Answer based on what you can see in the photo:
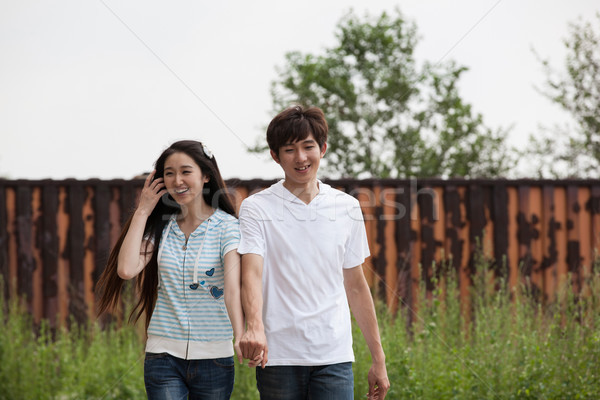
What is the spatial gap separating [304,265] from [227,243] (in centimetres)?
34

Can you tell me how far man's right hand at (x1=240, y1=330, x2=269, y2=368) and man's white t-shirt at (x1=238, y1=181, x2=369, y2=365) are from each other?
0.50 ft

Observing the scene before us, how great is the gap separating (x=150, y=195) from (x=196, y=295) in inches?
18.4

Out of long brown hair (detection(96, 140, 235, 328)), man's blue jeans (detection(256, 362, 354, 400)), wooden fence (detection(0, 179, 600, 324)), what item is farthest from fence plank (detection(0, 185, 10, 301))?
man's blue jeans (detection(256, 362, 354, 400))

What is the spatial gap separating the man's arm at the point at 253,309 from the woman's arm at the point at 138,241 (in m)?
→ 0.51

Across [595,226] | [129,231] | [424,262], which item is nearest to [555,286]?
[595,226]

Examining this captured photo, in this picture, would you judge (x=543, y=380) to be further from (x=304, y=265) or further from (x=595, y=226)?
(x=595, y=226)

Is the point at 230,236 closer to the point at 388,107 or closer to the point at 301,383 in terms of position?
the point at 301,383

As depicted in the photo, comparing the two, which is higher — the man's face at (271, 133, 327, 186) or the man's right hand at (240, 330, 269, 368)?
the man's face at (271, 133, 327, 186)

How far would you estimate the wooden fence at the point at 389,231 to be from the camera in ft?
23.2

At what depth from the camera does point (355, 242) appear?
94.9 inches

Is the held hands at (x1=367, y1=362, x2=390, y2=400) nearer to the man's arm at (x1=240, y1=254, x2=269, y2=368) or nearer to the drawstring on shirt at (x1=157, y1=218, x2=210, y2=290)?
the man's arm at (x1=240, y1=254, x2=269, y2=368)

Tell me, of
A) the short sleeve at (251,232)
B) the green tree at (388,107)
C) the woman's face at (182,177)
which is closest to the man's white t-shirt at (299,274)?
the short sleeve at (251,232)

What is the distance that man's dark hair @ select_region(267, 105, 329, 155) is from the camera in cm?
224

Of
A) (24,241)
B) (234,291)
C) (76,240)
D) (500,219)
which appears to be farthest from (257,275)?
(24,241)
